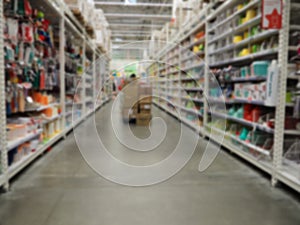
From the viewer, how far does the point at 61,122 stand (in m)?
4.93

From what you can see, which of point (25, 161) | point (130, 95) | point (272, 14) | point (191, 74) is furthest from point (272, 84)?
point (130, 95)

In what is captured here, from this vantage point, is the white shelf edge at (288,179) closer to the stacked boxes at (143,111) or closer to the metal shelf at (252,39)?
the metal shelf at (252,39)

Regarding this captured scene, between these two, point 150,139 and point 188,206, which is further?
point 150,139

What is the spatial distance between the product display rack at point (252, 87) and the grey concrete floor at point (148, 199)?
12.1 inches

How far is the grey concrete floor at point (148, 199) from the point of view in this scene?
1921 millimetres

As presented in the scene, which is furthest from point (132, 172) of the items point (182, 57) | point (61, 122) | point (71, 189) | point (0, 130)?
point (182, 57)

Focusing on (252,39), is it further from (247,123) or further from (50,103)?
(50,103)

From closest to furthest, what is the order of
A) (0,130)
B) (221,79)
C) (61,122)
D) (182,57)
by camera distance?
(0,130), (221,79), (61,122), (182,57)

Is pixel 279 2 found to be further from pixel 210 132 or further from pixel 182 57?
pixel 182 57

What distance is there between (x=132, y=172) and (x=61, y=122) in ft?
7.94

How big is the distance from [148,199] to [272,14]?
1899mm

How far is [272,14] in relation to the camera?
2.47 m

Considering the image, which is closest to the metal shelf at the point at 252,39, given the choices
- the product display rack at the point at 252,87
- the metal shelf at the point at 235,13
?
the product display rack at the point at 252,87

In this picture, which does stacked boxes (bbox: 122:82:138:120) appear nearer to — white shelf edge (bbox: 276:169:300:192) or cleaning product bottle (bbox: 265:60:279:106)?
cleaning product bottle (bbox: 265:60:279:106)
